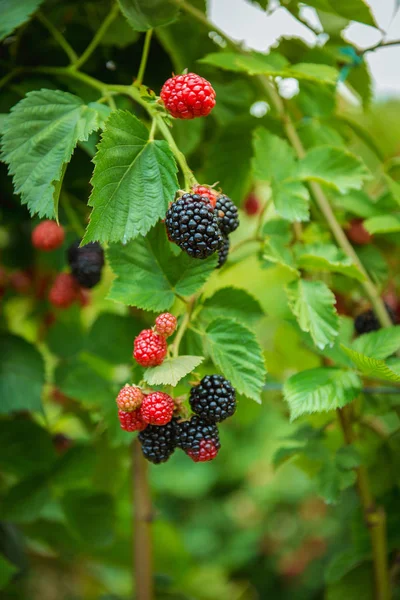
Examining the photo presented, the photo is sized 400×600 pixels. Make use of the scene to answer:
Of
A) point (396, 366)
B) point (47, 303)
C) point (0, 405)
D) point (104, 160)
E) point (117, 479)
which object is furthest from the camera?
point (47, 303)

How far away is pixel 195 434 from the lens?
0.58 m

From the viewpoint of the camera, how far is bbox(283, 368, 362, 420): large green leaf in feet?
2.06

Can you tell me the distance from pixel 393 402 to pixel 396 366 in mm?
212

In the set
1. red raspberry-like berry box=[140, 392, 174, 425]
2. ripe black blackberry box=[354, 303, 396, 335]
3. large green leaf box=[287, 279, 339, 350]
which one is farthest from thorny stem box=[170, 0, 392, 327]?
red raspberry-like berry box=[140, 392, 174, 425]

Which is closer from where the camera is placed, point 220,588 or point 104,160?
point 104,160

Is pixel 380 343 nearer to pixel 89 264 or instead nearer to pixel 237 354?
pixel 237 354

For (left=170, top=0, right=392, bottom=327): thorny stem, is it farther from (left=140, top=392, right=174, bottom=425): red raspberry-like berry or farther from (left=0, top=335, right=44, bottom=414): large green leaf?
(left=0, top=335, right=44, bottom=414): large green leaf

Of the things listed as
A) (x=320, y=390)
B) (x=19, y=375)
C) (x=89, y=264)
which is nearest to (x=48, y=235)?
(x=89, y=264)

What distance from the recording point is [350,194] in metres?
0.91

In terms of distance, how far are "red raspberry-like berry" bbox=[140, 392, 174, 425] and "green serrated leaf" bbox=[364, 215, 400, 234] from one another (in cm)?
41

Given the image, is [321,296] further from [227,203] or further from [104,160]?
[104,160]

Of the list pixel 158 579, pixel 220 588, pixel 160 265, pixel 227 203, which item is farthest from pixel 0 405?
pixel 220 588

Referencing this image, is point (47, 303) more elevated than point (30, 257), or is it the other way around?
point (30, 257)

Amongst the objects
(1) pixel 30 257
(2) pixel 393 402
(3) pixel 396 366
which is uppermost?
(3) pixel 396 366
